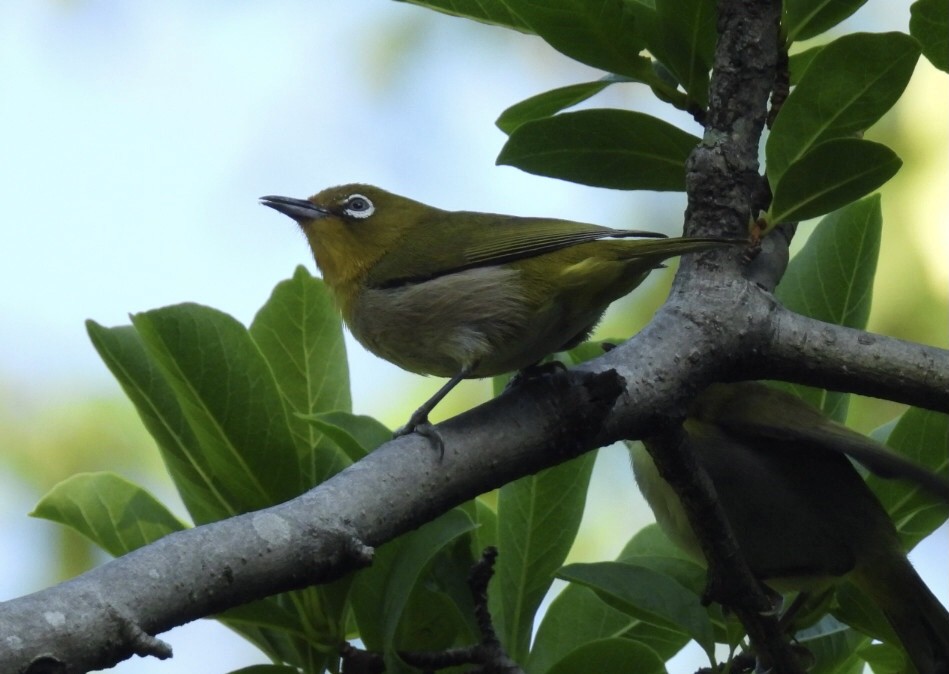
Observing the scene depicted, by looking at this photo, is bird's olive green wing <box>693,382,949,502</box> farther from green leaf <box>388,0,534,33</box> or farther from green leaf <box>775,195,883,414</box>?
green leaf <box>388,0,534,33</box>

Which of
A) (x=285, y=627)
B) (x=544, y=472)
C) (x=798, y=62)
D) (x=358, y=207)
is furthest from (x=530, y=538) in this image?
(x=358, y=207)

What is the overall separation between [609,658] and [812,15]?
1790mm

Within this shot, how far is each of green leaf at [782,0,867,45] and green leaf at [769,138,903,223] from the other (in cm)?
50

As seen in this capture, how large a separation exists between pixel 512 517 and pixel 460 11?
4.92 feet

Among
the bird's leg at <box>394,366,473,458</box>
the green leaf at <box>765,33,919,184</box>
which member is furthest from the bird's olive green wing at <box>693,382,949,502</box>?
the bird's leg at <box>394,366,473,458</box>

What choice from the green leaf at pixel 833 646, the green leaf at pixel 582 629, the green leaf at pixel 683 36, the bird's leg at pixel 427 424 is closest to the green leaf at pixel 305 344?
the bird's leg at pixel 427 424

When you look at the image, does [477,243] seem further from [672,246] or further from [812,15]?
[812,15]

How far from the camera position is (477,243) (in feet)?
12.7

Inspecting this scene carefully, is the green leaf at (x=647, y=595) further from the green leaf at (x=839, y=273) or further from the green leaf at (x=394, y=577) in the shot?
the green leaf at (x=839, y=273)

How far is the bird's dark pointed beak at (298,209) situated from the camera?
4512 mm

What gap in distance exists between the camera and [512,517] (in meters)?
2.99

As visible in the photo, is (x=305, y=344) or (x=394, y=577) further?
(x=305, y=344)

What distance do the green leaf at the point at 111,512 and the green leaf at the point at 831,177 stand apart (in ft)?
5.80

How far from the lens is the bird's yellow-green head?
13.7ft
